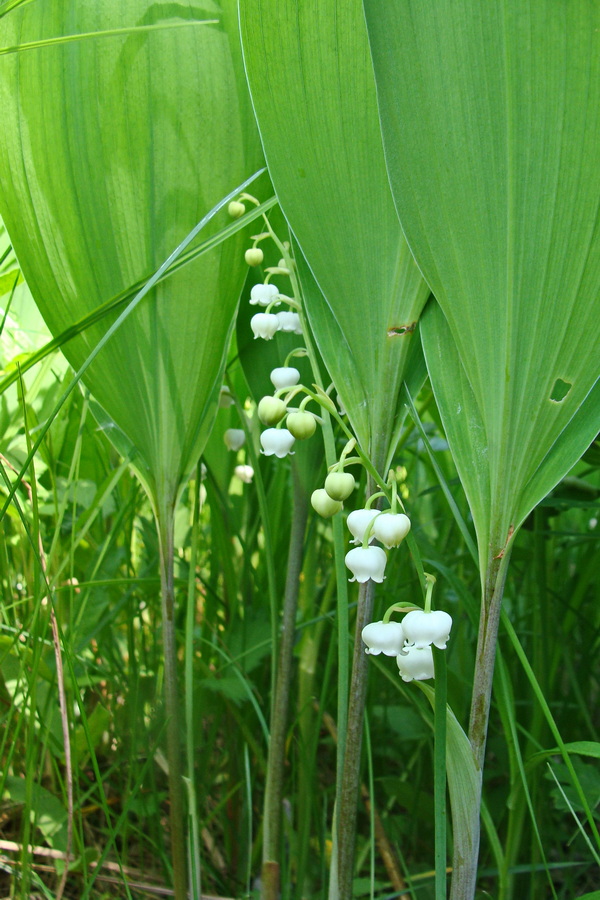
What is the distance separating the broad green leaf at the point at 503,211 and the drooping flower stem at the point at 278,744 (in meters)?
0.28

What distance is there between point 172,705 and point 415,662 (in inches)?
12.6

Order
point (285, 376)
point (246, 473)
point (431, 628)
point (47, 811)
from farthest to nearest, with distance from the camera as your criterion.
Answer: point (246, 473)
point (47, 811)
point (285, 376)
point (431, 628)

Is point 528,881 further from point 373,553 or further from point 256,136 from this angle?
point 256,136

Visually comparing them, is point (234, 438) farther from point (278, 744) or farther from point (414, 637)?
point (414, 637)

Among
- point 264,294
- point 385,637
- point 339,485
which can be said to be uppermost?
point 264,294

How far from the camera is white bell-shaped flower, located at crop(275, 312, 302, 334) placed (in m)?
0.73

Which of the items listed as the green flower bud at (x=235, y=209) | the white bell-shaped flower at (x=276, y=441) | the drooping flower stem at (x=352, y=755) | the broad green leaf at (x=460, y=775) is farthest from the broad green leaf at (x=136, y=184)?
the broad green leaf at (x=460, y=775)

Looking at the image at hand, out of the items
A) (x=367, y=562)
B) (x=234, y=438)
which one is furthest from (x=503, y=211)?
(x=234, y=438)

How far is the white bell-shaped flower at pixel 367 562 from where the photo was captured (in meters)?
0.48

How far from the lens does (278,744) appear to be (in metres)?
0.71

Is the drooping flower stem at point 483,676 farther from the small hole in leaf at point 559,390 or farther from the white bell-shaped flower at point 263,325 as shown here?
the white bell-shaped flower at point 263,325

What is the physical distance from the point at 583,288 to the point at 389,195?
166 millimetres

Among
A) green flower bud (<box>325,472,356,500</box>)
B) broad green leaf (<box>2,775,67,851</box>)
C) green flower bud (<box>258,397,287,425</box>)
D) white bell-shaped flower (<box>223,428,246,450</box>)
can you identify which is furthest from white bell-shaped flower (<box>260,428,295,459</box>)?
broad green leaf (<box>2,775,67,851</box>)

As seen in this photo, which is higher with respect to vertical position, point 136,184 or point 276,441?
point 136,184
